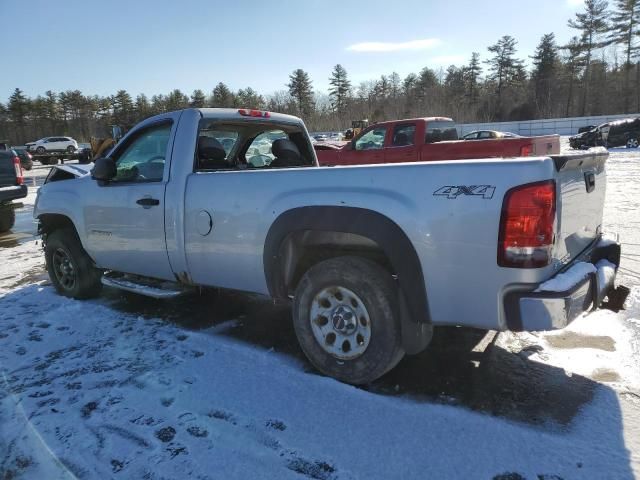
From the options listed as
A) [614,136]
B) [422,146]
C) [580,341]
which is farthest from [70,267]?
[614,136]

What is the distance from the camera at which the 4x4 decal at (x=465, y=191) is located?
249 centimetres

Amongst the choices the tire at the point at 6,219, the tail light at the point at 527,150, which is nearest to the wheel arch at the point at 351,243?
the tail light at the point at 527,150

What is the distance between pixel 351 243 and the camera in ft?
10.6

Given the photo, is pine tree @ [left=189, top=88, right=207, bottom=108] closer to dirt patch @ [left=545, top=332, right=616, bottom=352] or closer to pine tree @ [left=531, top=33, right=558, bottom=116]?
pine tree @ [left=531, top=33, right=558, bottom=116]

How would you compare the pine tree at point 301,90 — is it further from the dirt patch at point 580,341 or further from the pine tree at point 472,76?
the dirt patch at point 580,341

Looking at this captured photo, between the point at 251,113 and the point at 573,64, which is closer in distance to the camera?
the point at 251,113

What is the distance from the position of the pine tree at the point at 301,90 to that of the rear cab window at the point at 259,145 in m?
81.7

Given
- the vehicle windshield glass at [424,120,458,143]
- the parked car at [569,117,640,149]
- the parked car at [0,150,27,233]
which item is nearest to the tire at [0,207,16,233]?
the parked car at [0,150,27,233]

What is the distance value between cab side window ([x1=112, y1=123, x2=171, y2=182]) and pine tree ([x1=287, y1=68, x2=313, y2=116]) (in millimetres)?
82345

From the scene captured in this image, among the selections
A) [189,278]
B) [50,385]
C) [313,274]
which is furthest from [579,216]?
[50,385]

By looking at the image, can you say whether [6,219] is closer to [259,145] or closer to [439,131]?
[259,145]

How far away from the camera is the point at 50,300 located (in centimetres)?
522

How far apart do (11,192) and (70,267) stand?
5.77m

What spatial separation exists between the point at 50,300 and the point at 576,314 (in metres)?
5.14
